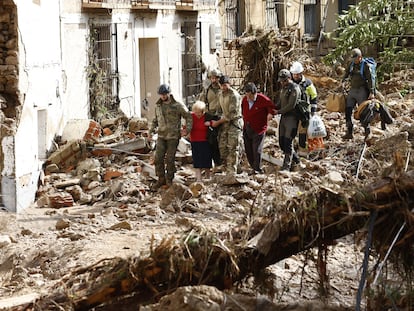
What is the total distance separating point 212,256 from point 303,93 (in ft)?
25.8

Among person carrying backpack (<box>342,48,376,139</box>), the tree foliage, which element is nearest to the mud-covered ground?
person carrying backpack (<box>342,48,376,139</box>)

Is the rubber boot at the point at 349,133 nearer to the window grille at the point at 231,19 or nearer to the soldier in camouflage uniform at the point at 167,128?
the soldier in camouflage uniform at the point at 167,128

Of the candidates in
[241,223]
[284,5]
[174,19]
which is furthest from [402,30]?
[241,223]

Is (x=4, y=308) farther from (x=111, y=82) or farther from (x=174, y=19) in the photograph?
(x=174, y=19)

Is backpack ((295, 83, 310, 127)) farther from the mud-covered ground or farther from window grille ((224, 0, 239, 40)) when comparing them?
window grille ((224, 0, 239, 40))

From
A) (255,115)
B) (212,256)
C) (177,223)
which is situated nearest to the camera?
(212,256)

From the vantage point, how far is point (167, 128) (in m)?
14.7

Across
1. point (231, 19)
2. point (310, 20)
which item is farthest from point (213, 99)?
point (310, 20)

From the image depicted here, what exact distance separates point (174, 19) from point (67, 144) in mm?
8054

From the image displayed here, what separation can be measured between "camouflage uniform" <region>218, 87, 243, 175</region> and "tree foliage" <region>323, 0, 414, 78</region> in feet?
26.5

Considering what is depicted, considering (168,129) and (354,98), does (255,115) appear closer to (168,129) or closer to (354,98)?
(168,129)

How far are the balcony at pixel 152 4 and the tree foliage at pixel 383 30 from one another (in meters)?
3.80

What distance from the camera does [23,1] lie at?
1483cm

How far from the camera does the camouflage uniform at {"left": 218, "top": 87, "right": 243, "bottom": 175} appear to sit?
49.7 feet
